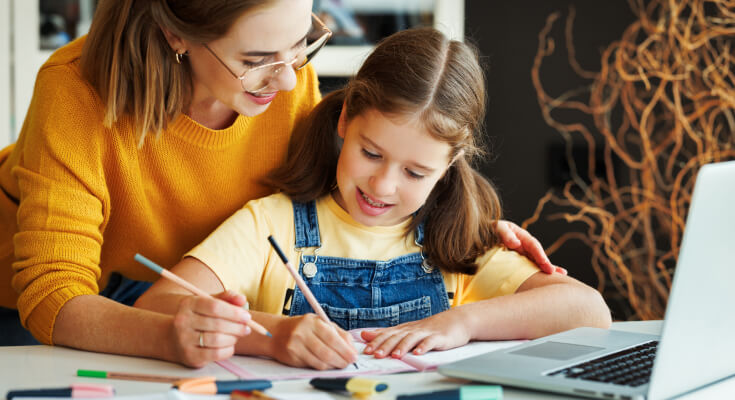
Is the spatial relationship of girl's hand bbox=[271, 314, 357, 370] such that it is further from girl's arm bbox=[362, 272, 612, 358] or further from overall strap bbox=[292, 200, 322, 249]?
overall strap bbox=[292, 200, 322, 249]

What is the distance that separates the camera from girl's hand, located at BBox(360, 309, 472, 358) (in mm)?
1122

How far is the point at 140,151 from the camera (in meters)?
1.40

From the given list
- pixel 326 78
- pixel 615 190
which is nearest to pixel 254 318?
pixel 326 78

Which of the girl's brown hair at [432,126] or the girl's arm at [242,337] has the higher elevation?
the girl's brown hair at [432,126]

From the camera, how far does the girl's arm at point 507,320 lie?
1.15 m

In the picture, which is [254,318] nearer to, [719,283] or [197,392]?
[197,392]

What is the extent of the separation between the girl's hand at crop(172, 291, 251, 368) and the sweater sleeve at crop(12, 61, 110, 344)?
24 cm

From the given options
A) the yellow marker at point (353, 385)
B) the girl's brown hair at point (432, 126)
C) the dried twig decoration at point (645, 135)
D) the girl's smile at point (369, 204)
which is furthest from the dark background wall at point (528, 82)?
the yellow marker at point (353, 385)

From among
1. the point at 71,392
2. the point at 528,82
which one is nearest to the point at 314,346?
the point at 71,392

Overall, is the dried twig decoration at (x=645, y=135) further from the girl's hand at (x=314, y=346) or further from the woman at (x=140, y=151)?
the girl's hand at (x=314, y=346)

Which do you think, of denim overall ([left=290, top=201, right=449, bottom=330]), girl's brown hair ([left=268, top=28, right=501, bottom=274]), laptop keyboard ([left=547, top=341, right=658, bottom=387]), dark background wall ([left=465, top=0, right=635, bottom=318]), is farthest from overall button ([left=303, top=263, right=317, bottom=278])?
dark background wall ([left=465, top=0, right=635, bottom=318])

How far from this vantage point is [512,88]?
3035 mm

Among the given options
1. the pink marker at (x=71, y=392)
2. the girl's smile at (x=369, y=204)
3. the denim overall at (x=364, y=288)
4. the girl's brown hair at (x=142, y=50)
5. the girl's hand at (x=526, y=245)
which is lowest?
the denim overall at (x=364, y=288)

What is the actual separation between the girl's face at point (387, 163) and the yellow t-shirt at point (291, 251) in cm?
10
